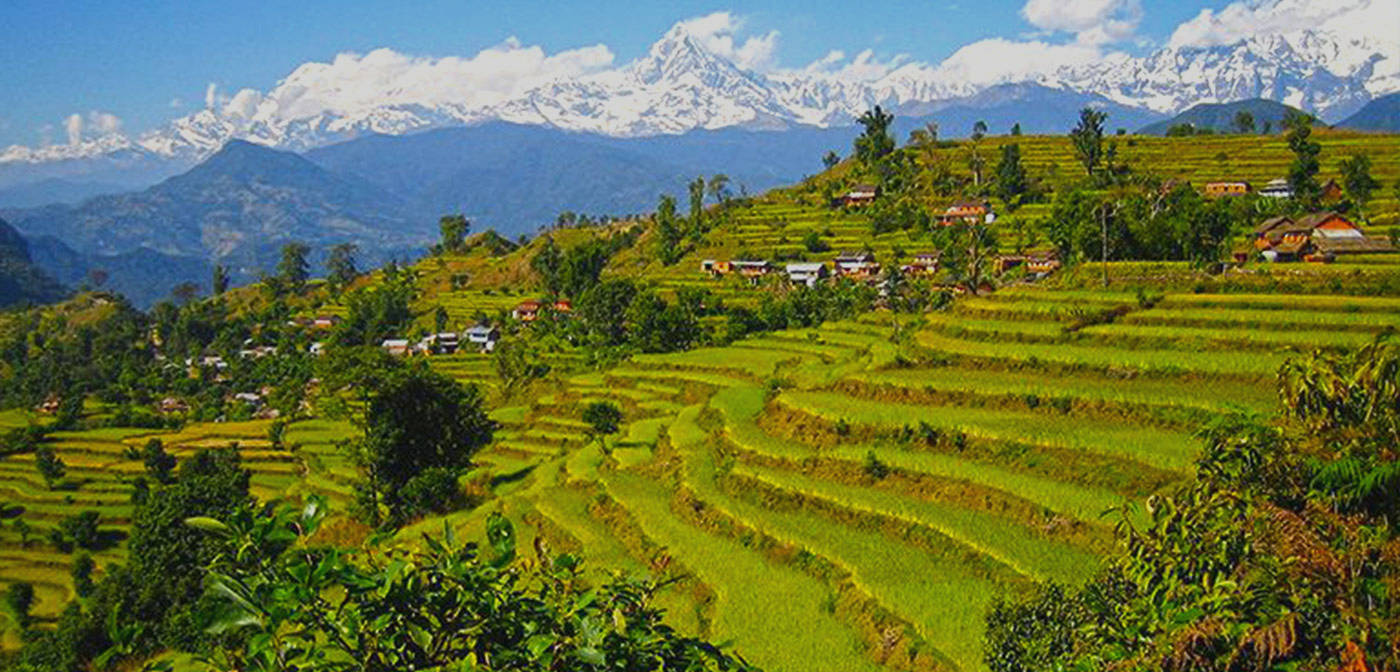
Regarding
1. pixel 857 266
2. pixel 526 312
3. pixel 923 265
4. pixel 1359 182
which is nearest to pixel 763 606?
pixel 923 265

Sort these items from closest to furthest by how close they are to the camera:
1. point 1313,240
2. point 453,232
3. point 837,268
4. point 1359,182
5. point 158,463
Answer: point 1313,240
point 158,463
point 1359,182
point 837,268
point 453,232

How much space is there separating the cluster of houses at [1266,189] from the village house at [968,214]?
16056 mm

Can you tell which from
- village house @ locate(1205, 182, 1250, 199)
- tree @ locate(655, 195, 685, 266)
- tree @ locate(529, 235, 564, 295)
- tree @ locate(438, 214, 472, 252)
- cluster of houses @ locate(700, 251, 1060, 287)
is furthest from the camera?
tree @ locate(438, 214, 472, 252)

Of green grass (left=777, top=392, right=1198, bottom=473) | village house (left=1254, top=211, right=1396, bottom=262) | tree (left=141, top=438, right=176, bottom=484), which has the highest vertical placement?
village house (left=1254, top=211, right=1396, bottom=262)

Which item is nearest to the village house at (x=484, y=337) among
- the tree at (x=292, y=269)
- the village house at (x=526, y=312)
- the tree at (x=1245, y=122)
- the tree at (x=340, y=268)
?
the village house at (x=526, y=312)

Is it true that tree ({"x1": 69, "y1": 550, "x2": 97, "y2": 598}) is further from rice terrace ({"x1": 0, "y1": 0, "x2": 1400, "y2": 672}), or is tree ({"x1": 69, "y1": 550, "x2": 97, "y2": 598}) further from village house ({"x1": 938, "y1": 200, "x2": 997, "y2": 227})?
village house ({"x1": 938, "y1": 200, "x2": 997, "y2": 227})

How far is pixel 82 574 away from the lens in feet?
140

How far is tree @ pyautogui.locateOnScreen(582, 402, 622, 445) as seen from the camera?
36.8m

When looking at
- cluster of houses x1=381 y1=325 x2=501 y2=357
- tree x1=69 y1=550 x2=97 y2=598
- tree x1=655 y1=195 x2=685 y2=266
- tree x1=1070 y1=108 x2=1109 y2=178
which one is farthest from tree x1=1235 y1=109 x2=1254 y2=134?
tree x1=69 y1=550 x2=97 y2=598

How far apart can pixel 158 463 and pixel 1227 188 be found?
249ft

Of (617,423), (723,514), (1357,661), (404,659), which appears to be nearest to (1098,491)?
(723,514)

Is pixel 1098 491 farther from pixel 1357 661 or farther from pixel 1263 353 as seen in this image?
pixel 1357 661

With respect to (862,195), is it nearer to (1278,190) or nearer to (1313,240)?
(1278,190)

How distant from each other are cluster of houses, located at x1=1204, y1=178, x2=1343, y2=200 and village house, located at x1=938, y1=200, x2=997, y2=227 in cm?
1606
